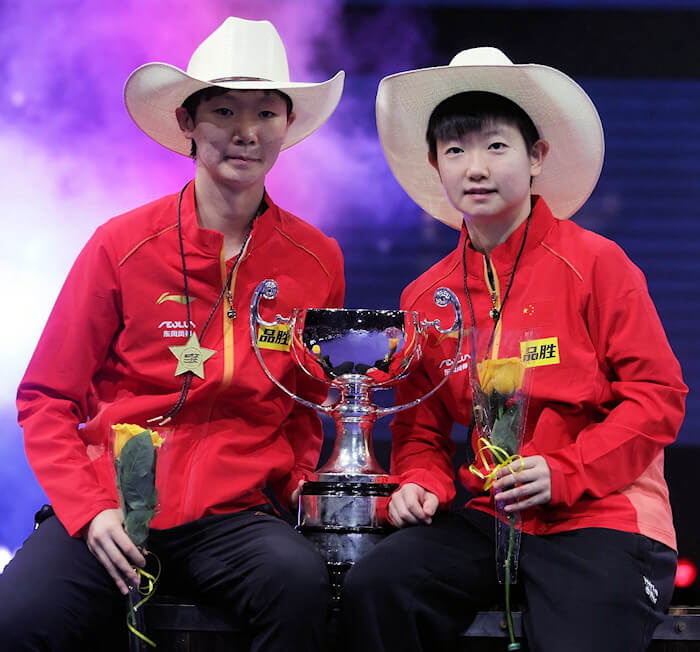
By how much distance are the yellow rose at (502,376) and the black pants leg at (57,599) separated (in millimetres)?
885

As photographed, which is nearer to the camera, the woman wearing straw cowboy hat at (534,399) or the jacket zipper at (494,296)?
the woman wearing straw cowboy hat at (534,399)

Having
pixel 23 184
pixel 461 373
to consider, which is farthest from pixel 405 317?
pixel 23 184

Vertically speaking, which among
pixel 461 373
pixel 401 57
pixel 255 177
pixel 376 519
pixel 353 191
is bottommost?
pixel 376 519

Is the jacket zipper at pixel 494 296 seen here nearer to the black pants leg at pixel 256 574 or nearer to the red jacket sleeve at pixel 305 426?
the red jacket sleeve at pixel 305 426

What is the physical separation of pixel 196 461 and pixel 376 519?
44 cm

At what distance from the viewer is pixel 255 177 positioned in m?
2.71

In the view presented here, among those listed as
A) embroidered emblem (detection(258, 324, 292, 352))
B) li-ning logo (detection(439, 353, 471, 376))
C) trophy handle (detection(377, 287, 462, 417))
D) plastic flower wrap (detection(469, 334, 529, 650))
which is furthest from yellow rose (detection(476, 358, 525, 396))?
embroidered emblem (detection(258, 324, 292, 352))

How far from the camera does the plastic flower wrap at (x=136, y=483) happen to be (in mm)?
2113

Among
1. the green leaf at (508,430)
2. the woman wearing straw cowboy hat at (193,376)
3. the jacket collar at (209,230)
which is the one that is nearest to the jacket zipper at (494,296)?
the green leaf at (508,430)

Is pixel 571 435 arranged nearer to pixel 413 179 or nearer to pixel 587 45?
pixel 413 179

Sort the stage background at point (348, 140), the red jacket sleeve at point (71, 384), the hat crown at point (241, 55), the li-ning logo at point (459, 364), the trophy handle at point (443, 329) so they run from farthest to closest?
the stage background at point (348, 140) < the hat crown at point (241, 55) < the li-ning logo at point (459, 364) < the trophy handle at point (443, 329) < the red jacket sleeve at point (71, 384)

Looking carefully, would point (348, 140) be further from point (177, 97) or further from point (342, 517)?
point (342, 517)

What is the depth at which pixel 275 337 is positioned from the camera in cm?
266

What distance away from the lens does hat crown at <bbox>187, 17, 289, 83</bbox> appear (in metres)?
2.72
